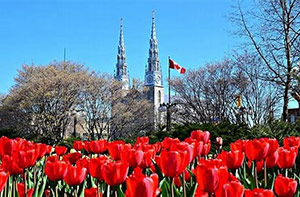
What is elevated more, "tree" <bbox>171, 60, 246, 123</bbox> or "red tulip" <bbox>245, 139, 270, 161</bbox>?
"tree" <bbox>171, 60, 246, 123</bbox>

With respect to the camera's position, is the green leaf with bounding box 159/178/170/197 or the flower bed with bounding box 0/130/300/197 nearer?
the flower bed with bounding box 0/130/300/197

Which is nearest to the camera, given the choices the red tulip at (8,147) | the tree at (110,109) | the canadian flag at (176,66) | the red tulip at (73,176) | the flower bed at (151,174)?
the flower bed at (151,174)

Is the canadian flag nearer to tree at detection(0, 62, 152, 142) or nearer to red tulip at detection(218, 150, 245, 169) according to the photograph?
tree at detection(0, 62, 152, 142)

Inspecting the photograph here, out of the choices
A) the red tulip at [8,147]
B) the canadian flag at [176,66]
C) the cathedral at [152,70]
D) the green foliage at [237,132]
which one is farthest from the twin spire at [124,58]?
the red tulip at [8,147]

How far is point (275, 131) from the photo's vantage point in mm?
7266

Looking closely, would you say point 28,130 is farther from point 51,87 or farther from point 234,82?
point 234,82

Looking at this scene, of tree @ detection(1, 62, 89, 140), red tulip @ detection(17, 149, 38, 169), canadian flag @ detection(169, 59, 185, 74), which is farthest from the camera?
canadian flag @ detection(169, 59, 185, 74)

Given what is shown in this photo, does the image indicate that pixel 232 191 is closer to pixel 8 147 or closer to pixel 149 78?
pixel 8 147

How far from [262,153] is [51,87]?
24043mm

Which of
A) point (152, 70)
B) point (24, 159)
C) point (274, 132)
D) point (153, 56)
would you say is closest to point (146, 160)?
point (24, 159)

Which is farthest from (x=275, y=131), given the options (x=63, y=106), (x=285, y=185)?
(x=63, y=106)

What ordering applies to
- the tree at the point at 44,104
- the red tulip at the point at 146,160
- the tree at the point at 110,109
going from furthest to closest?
1. the tree at the point at 110,109
2. the tree at the point at 44,104
3. the red tulip at the point at 146,160

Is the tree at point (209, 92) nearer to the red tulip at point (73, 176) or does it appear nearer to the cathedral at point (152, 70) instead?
the red tulip at point (73, 176)

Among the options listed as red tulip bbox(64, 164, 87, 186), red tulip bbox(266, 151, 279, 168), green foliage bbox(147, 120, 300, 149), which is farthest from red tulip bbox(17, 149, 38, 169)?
green foliage bbox(147, 120, 300, 149)
